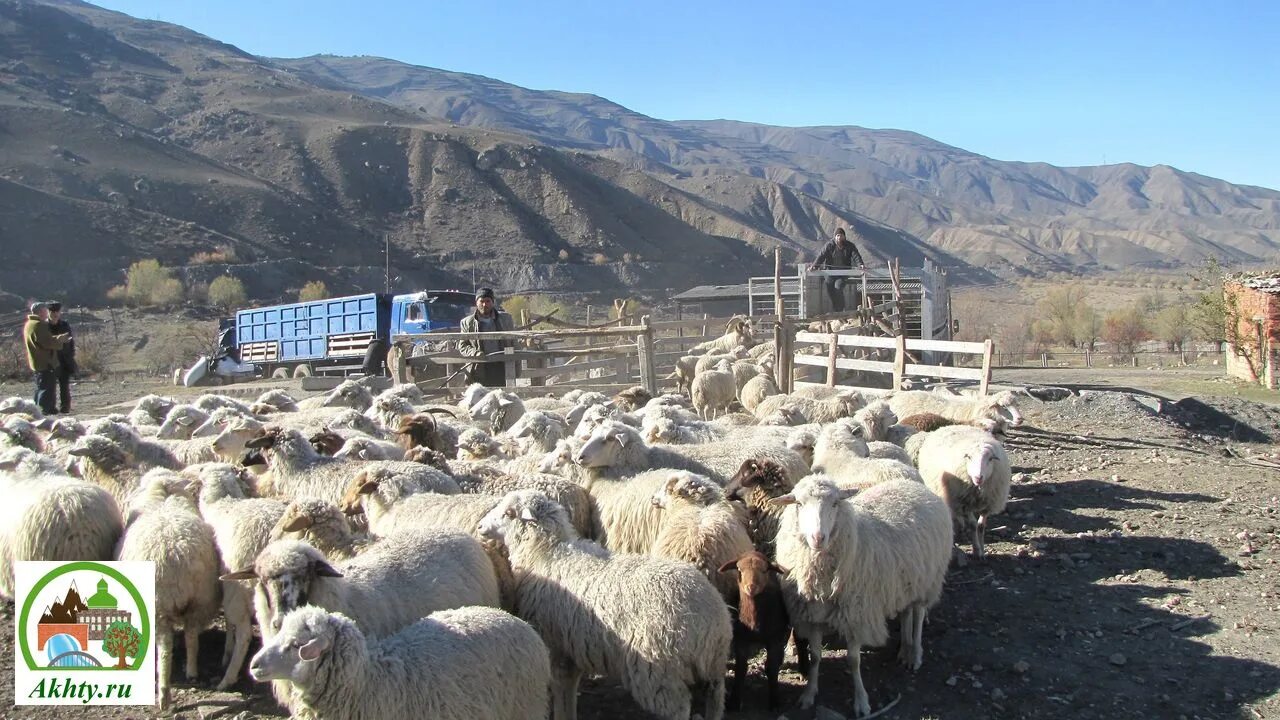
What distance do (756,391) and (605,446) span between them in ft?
22.8

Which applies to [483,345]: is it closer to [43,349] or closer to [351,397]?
[351,397]

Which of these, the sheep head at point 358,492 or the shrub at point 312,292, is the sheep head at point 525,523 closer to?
the sheep head at point 358,492

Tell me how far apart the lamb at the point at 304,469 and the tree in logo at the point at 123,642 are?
1.61 metres

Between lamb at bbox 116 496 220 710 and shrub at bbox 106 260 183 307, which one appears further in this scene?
shrub at bbox 106 260 183 307

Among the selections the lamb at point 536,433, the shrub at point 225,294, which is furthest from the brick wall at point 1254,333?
the shrub at point 225,294

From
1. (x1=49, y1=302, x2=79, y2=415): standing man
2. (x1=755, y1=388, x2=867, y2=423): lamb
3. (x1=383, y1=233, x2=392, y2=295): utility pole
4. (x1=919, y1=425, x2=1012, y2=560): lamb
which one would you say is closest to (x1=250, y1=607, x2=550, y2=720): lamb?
(x1=919, y1=425, x2=1012, y2=560): lamb

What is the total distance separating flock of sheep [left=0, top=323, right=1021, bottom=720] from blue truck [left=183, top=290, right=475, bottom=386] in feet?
57.3

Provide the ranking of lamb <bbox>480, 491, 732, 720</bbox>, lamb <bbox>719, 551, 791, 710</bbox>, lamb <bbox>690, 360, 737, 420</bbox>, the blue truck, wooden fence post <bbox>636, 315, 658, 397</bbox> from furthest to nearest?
the blue truck, wooden fence post <bbox>636, 315, 658, 397</bbox>, lamb <bbox>690, 360, 737, 420</bbox>, lamb <bbox>719, 551, 791, 710</bbox>, lamb <bbox>480, 491, 732, 720</bbox>

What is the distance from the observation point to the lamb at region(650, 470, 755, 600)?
536cm

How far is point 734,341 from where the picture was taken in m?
18.6

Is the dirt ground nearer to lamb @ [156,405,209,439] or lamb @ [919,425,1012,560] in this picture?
lamb @ [919,425,1012,560]

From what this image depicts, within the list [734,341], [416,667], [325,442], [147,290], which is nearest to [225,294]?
[147,290]

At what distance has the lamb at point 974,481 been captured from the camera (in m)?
7.74

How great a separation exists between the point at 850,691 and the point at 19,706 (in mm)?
4848
